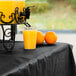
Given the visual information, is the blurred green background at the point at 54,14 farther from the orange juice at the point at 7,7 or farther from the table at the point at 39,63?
the orange juice at the point at 7,7

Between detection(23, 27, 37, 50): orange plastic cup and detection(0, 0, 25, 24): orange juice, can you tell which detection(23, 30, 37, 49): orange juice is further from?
detection(0, 0, 25, 24): orange juice

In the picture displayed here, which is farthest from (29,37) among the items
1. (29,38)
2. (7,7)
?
(7,7)

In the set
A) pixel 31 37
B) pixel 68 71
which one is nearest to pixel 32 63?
pixel 31 37

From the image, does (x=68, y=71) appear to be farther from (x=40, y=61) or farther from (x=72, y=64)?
(x=40, y=61)

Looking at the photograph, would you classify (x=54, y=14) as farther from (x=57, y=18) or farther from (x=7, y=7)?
(x=7, y=7)

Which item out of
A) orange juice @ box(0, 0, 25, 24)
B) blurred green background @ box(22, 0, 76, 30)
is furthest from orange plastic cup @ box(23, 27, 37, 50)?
blurred green background @ box(22, 0, 76, 30)

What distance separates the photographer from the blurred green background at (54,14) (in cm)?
318

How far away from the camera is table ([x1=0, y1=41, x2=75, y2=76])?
0.89 metres

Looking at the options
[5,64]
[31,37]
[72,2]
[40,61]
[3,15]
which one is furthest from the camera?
[72,2]

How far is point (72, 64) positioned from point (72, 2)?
5.51 feet

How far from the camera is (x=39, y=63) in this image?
1081 mm

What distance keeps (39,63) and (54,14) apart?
219 centimetres

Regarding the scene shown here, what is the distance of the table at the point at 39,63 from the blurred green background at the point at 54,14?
1594 millimetres

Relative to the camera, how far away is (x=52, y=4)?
126 inches
